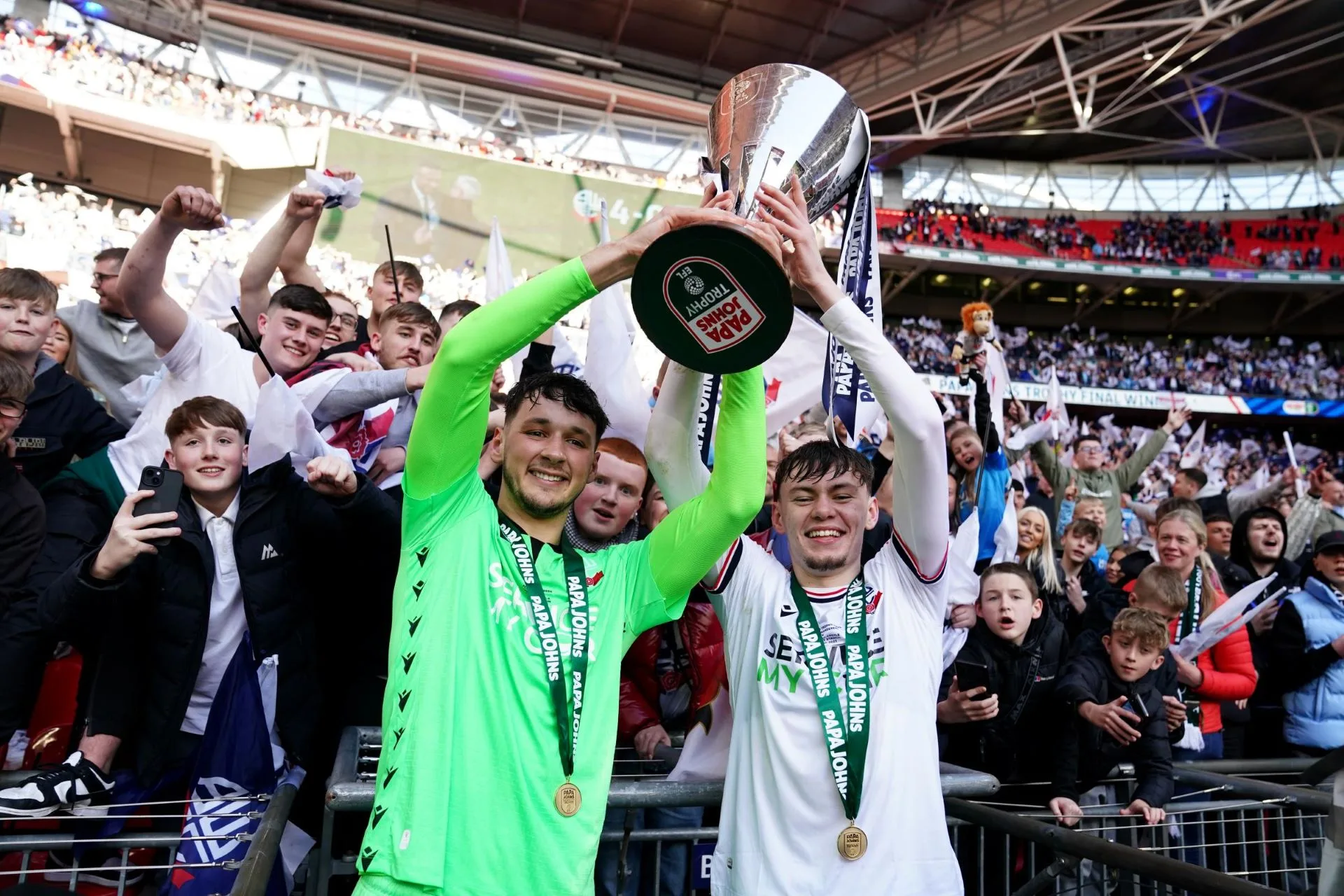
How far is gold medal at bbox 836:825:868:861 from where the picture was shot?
1985 mm

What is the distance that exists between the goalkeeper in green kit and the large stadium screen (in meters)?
18.7

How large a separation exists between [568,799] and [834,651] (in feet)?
2.40

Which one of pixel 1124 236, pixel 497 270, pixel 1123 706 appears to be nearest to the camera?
pixel 1123 706

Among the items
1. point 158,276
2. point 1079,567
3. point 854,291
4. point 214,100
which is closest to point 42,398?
point 158,276

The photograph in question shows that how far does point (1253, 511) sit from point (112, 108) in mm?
20475

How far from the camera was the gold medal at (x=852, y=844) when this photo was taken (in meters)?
1.99

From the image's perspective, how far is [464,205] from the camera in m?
21.0

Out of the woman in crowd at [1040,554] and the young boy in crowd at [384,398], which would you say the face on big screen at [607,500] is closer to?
the young boy in crowd at [384,398]

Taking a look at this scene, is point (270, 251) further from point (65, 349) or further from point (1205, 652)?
point (1205, 652)

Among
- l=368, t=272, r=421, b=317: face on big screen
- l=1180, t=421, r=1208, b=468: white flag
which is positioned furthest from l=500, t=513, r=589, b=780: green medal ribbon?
l=1180, t=421, r=1208, b=468: white flag

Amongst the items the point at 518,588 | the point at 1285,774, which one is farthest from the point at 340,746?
the point at 1285,774

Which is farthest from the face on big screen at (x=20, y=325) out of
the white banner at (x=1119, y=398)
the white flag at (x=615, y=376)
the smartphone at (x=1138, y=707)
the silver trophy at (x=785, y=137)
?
the white banner at (x=1119, y=398)

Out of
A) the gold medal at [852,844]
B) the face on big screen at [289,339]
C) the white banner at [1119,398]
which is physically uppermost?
the white banner at [1119,398]

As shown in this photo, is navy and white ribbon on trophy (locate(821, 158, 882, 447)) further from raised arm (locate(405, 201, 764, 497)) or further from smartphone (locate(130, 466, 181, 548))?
smartphone (locate(130, 466, 181, 548))
